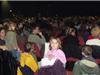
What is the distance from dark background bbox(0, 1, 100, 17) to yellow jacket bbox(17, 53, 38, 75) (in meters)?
21.0

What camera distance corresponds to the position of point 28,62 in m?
9.05

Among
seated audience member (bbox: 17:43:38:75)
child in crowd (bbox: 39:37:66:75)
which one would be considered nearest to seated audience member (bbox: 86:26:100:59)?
child in crowd (bbox: 39:37:66:75)

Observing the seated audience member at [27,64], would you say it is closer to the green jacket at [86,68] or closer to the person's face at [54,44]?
the person's face at [54,44]

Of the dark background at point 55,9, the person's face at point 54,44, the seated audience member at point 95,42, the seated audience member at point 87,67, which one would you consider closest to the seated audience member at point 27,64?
the person's face at point 54,44

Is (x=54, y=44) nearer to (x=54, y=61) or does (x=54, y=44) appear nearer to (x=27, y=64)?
(x=54, y=61)

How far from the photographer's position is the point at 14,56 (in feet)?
30.4

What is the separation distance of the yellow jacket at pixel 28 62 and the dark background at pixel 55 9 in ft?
69.0

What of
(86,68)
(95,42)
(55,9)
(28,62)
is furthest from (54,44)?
(55,9)

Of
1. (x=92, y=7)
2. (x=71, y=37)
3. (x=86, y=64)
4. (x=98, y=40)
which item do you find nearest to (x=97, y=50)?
(x=98, y=40)

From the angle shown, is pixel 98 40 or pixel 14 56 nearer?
pixel 14 56

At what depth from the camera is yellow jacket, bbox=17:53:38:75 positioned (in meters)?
9.04

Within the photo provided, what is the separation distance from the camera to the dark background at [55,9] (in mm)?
30703

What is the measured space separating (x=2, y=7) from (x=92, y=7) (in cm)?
690

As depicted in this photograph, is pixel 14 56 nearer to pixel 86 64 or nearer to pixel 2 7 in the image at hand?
pixel 86 64
